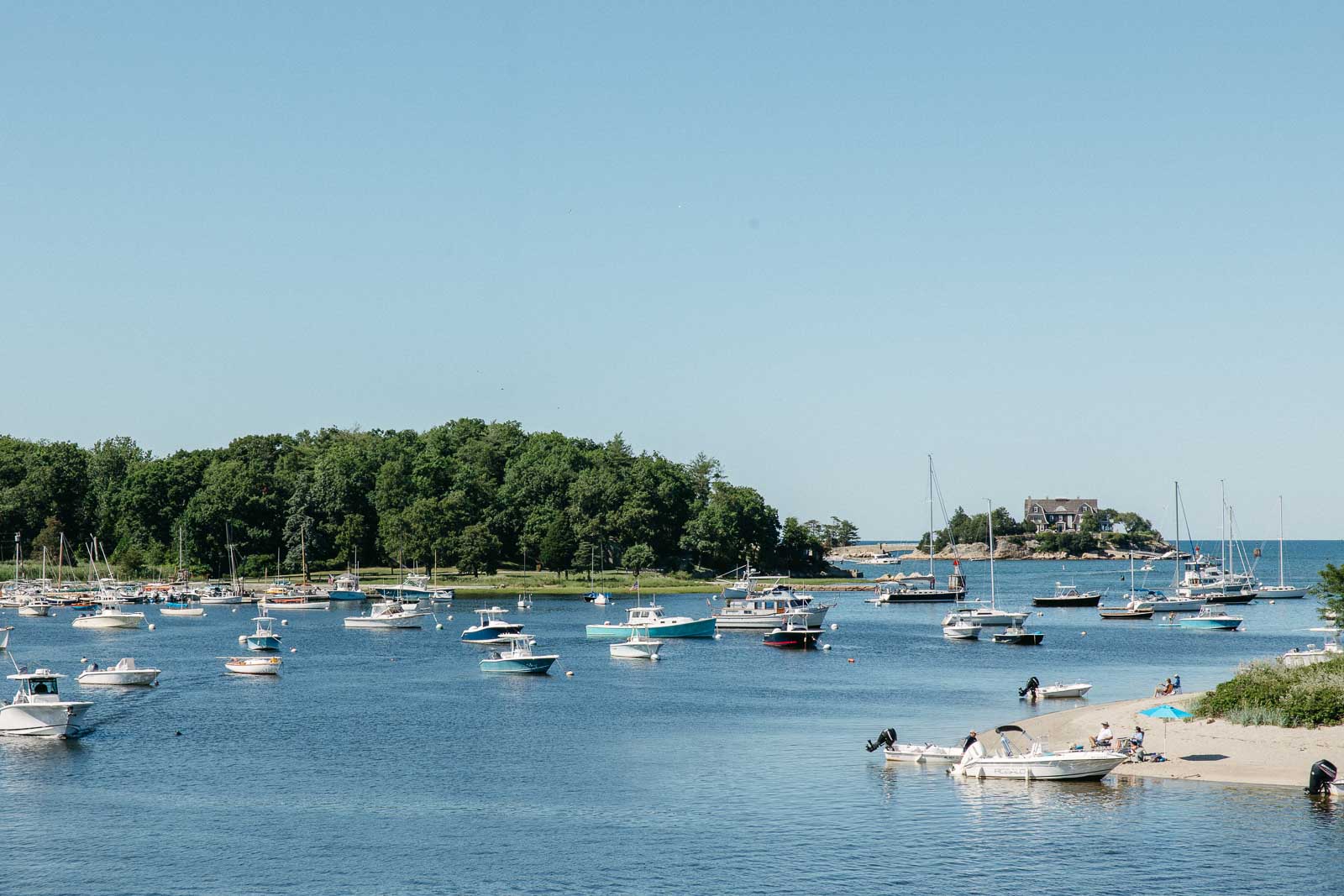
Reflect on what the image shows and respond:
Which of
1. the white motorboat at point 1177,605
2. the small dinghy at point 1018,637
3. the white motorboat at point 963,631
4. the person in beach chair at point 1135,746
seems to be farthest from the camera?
the white motorboat at point 1177,605

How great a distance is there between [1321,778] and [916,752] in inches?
697

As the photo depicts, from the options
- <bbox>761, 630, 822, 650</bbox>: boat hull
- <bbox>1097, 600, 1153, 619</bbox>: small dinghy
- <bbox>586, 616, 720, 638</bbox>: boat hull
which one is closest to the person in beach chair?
<bbox>761, 630, 822, 650</bbox>: boat hull

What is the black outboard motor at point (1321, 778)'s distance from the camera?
54.0 m

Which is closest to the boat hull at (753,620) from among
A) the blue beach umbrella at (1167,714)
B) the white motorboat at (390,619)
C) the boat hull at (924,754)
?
the white motorboat at (390,619)

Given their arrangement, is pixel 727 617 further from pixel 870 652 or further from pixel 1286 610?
pixel 1286 610

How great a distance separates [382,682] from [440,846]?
5382 cm

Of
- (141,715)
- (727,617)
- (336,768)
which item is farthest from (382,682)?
(727,617)

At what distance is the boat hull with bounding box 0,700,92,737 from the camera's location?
7312 cm

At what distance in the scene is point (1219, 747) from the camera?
2496 inches

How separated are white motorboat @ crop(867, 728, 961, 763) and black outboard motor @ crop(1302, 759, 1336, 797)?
49.8 ft

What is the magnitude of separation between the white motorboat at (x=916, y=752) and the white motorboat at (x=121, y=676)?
57539 millimetres

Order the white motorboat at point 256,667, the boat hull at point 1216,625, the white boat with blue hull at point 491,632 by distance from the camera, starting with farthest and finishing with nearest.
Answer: the boat hull at point 1216,625
the white boat with blue hull at point 491,632
the white motorboat at point 256,667

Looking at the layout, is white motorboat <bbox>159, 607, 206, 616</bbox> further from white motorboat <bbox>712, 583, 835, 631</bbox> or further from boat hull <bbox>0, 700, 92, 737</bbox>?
boat hull <bbox>0, 700, 92, 737</bbox>

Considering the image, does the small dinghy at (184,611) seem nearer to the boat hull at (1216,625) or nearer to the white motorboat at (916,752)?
the boat hull at (1216,625)
